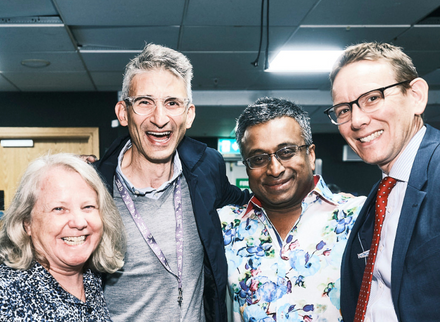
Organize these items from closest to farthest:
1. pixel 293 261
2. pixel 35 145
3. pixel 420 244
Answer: pixel 420 244 → pixel 293 261 → pixel 35 145

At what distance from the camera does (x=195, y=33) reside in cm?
381

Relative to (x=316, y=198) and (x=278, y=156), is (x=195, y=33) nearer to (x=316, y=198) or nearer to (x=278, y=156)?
(x=278, y=156)

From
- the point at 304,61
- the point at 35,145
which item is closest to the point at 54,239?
the point at 304,61

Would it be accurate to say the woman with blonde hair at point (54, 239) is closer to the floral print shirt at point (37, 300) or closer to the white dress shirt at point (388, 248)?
the floral print shirt at point (37, 300)

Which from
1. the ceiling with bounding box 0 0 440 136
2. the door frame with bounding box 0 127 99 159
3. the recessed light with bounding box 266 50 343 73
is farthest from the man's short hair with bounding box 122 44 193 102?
the door frame with bounding box 0 127 99 159

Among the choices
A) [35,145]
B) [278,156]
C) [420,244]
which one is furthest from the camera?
[35,145]

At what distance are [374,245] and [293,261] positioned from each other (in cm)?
39

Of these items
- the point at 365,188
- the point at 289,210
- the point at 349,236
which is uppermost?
the point at 365,188

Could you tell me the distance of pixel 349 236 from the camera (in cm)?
156

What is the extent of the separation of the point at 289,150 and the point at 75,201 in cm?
99

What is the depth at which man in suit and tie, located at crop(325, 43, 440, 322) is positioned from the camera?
3.71 ft

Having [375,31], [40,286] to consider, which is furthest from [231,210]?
[375,31]

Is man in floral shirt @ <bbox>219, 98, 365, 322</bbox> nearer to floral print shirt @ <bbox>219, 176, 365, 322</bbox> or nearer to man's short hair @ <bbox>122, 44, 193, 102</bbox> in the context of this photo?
floral print shirt @ <bbox>219, 176, 365, 322</bbox>

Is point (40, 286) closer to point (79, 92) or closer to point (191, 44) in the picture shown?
point (191, 44)
